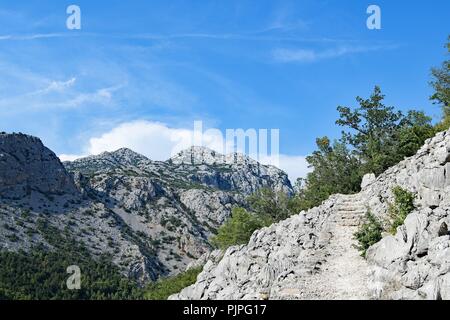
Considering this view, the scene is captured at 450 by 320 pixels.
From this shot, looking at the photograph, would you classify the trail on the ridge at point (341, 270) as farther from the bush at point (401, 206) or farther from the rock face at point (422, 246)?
the bush at point (401, 206)

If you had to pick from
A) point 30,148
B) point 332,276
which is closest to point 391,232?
point 332,276

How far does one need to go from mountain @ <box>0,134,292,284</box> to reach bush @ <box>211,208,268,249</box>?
213ft

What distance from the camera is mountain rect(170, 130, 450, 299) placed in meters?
19.4

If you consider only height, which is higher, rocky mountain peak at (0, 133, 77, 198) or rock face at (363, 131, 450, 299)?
rocky mountain peak at (0, 133, 77, 198)

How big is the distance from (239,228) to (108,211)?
10303 centimetres

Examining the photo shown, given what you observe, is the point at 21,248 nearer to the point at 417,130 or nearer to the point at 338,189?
the point at 338,189

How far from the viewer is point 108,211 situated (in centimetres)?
15200

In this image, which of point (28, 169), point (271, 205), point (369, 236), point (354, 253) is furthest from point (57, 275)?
point (369, 236)

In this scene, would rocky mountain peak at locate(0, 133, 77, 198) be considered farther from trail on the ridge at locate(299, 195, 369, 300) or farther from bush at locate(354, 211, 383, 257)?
bush at locate(354, 211, 383, 257)

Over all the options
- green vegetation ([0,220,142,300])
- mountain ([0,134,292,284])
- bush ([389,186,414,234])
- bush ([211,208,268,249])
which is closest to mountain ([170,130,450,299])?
bush ([389,186,414,234])

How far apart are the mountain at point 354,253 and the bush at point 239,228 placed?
17281 mm

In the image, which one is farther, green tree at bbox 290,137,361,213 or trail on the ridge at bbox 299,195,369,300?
green tree at bbox 290,137,361,213

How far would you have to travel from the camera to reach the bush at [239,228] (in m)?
57.2

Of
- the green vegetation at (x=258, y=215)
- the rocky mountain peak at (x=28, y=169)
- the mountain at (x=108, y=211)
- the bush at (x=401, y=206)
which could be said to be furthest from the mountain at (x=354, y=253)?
the rocky mountain peak at (x=28, y=169)
